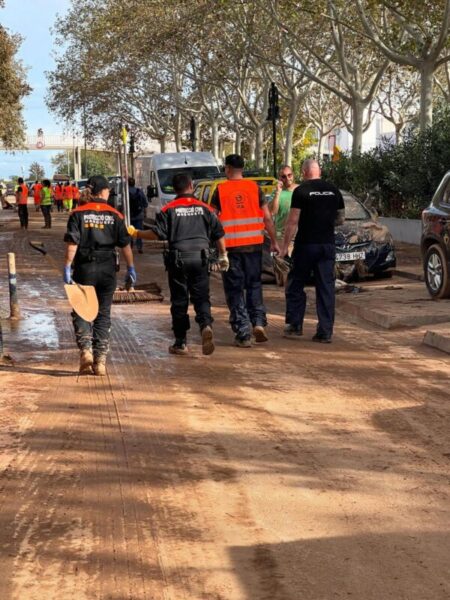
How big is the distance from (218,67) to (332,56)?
572 cm

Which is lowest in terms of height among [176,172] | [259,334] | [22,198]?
[259,334]

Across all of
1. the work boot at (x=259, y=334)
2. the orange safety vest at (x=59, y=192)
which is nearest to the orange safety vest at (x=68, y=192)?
the orange safety vest at (x=59, y=192)

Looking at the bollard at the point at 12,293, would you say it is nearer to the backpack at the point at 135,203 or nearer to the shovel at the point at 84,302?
the shovel at the point at 84,302

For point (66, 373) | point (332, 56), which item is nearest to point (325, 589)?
point (66, 373)

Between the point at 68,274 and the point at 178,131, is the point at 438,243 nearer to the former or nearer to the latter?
the point at 68,274

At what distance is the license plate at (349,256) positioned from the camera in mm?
18469

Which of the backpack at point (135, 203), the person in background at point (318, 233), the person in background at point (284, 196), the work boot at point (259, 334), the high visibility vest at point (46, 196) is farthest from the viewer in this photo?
the high visibility vest at point (46, 196)

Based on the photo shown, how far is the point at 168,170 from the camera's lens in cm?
3309

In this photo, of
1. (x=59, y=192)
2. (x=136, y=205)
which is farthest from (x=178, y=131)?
(x=136, y=205)

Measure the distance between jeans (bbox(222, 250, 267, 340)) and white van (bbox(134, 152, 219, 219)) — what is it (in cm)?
2057

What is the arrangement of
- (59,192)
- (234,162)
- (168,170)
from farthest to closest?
(59,192)
(168,170)
(234,162)

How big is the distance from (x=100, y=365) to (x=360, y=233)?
31.5 ft

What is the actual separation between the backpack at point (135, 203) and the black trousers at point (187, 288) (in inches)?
624

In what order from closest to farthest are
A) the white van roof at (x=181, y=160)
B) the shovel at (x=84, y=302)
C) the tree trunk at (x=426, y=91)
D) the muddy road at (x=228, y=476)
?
the muddy road at (x=228, y=476)
the shovel at (x=84, y=302)
the tree trunk at (x=426, y=91)
the white van roof at (x=181, y=160)
